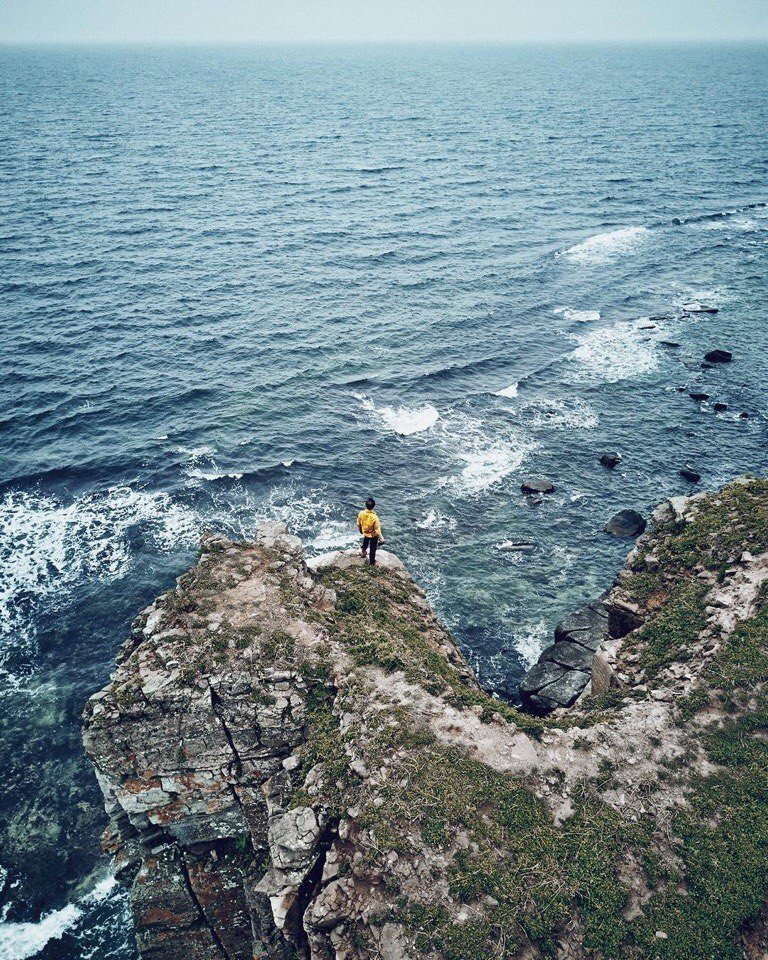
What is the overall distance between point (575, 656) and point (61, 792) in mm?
28517

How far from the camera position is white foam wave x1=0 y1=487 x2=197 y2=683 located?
42625 millimetres

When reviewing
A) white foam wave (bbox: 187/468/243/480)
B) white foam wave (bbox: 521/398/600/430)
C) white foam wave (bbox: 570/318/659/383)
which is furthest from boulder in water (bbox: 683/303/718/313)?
white foam wave (bbox: 187/468/243/480)

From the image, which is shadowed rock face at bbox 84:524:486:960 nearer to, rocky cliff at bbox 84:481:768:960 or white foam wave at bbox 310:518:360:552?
rocky cliff at bbox 84:481:768:960

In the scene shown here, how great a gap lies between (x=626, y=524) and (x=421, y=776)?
32.5 metres

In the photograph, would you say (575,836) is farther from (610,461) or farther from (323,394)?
(323,394)

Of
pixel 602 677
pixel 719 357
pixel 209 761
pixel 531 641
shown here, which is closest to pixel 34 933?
pixel 209 761

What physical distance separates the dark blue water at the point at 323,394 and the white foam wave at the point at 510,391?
0.45 metres

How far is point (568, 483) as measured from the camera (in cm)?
5325

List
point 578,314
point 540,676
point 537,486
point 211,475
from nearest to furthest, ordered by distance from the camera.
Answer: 1. point 540,676
2. point 537,486
3. point 211,475
4. point 578,314

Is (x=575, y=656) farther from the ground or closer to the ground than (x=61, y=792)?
farther from the ground

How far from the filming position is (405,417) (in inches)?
2381

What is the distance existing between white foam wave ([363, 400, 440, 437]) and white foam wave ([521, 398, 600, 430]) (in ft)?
28.9

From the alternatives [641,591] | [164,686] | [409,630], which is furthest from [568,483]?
[164,686]

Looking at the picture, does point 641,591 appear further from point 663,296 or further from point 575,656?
point 663,296
